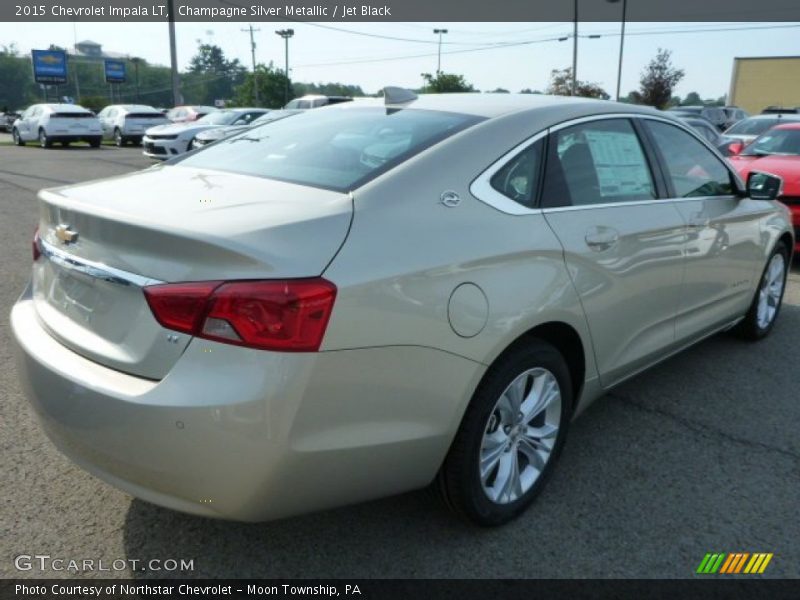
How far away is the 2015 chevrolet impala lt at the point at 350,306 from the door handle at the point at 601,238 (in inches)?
0.6

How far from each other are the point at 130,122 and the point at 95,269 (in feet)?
93.9

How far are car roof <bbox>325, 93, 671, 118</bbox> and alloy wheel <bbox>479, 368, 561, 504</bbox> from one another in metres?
1.12

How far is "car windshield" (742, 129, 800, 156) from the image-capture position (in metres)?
8.53

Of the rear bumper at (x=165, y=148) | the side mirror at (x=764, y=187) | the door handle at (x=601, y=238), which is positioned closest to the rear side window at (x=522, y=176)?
the door handle at (x=601, y=238)

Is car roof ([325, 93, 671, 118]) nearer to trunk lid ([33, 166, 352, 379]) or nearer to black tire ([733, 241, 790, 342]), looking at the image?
trunk lid ([33, 166, 352, 379])

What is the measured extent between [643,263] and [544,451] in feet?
3.30

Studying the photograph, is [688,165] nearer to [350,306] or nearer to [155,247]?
[350,306]

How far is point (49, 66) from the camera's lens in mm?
53625

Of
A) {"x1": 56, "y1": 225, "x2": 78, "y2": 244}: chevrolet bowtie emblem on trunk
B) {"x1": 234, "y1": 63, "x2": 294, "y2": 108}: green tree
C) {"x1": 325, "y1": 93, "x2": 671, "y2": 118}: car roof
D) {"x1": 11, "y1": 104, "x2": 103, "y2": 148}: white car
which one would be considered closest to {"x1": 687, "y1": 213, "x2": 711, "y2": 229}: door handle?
{"x1": 325, "y1": 93, "x2": 671, "y2": 118}: car roof

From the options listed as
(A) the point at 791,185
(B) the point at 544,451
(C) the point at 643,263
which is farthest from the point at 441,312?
(A) the point at 791,185

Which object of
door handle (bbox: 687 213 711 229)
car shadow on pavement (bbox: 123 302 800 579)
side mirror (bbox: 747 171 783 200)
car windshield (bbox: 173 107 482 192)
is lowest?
car shadow on pavement (bbox: 123 302 800 579)

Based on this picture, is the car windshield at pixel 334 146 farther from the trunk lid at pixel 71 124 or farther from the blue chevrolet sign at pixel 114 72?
the blue chevrolet sign at pixel 114 72

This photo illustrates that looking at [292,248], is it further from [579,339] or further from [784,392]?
[784,392]

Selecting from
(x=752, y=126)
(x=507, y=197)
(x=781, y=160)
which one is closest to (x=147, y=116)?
(x=752, y=126)
